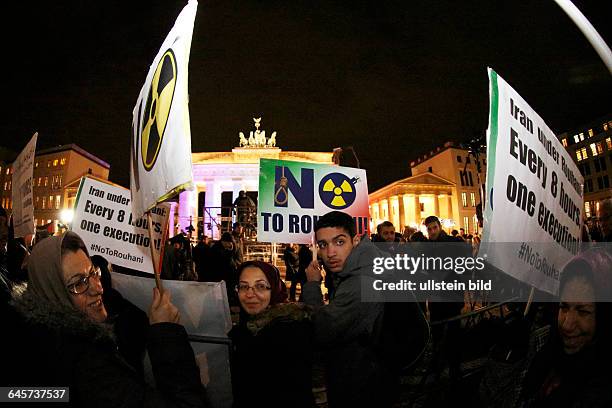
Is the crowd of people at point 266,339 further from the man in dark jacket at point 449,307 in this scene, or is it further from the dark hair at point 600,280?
the man in dark jacket at point 449,307

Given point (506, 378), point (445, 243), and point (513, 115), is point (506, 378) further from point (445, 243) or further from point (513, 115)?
point (445, 243)

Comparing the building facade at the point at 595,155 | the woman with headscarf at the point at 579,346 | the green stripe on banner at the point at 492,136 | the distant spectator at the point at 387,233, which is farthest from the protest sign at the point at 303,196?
the building facade at the point at 595,155

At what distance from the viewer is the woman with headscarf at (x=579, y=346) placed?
5.37 feet

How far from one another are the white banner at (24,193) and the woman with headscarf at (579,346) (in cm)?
591

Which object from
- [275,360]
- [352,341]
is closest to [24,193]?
[275,360]

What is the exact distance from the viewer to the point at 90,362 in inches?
56.7

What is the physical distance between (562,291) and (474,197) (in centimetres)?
8541

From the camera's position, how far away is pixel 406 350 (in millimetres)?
2346

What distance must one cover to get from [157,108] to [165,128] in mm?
321

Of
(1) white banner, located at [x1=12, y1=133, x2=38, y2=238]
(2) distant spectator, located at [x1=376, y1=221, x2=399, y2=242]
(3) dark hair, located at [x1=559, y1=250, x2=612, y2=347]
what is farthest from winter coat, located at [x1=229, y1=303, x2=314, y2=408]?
(2) distant spectator, located at [x1=376, y1=221, x2=399, y2=242]

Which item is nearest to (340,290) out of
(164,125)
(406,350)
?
(406,350)

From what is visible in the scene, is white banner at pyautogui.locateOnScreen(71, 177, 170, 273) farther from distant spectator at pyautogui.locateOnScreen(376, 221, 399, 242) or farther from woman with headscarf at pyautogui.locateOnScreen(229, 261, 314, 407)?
distant spectator at pyautogui.locateOnScreen(376, 221, 399, 242)

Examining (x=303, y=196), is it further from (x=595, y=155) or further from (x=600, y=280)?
(x=595, y=155)

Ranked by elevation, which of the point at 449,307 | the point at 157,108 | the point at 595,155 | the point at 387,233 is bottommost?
the point at 449,307
